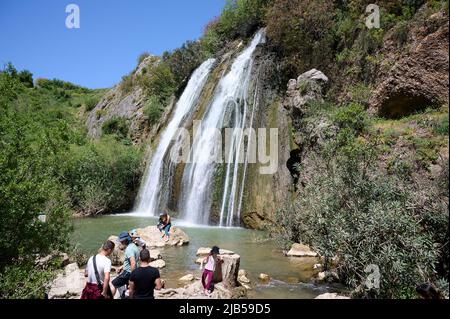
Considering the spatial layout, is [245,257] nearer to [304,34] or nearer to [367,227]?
[367,227]

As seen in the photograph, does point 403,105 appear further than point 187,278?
Yes

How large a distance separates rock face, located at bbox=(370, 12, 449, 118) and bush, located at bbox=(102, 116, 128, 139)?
80.7 feet

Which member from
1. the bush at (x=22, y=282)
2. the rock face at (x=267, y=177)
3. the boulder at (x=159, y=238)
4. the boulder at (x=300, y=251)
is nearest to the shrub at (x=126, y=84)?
the rock face at (x=267, y=177)

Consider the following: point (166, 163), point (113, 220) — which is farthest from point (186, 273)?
point (166, 163)

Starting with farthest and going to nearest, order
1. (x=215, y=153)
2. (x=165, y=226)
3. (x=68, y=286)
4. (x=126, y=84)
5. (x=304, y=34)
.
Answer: (x=126, y=84) < (x=304, y=34) < (x=215, y=153) < (x=165, y=226) < (x=68, y=286)

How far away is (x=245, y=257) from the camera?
11.5 m

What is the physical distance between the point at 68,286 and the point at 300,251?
654 cm

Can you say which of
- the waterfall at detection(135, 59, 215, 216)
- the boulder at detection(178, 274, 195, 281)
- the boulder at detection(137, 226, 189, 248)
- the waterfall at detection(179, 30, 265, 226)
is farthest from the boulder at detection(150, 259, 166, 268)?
the waterfall at detection(135, 59, 215, 216)

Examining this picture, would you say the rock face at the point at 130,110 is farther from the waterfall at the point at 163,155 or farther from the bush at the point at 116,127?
the waterfall at the point at 163,155

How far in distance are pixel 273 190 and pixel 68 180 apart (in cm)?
1337

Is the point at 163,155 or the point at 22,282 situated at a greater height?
the point at 163,155

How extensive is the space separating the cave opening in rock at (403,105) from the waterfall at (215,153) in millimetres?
7236

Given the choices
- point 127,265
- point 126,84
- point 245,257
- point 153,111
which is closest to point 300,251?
point 245,257

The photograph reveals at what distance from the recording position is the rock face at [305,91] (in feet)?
54.7
